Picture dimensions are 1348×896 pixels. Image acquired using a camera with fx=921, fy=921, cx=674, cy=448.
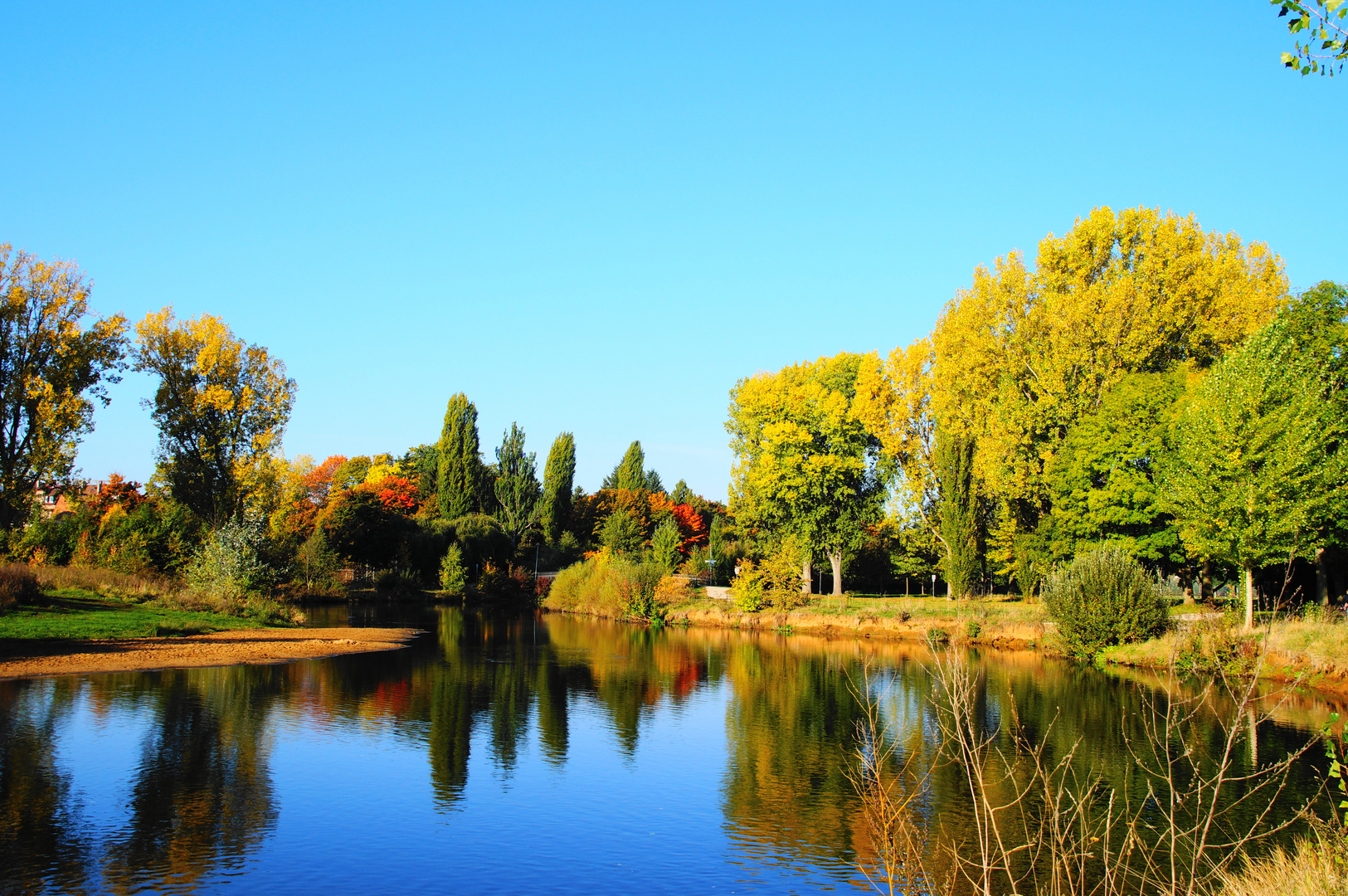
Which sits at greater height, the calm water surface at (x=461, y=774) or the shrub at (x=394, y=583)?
the shrub at (x=394, y=583)

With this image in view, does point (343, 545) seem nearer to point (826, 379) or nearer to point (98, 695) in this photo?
point (826, 379)

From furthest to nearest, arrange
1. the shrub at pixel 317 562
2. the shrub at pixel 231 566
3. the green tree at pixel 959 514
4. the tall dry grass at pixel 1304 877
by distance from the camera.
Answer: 1. the shrub at pixel 317 562
2. the green tree at pixel 959 514
3. the shrub at pixel 231 566
4. the tall dry grass at pixel 1304 877

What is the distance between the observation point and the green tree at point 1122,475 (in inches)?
1399

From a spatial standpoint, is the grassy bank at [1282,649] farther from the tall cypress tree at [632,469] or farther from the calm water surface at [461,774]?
the tall cypress tree at [632,469]

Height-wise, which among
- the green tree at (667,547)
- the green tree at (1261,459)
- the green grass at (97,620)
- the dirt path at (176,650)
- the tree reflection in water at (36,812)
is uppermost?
the green tree at (1261,459)

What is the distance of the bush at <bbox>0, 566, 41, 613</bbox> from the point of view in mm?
28562

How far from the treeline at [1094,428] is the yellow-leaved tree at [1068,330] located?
9 cm

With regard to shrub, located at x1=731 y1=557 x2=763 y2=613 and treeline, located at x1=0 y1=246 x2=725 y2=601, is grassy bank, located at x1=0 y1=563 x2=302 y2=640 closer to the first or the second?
treeline, located at x1=0 y1=246 x2=725 y2=601

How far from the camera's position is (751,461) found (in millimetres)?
56281

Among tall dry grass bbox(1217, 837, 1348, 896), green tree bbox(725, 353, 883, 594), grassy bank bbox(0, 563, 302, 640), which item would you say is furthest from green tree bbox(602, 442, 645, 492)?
tall dry grass bbox(1217, 837, 1348, 896)

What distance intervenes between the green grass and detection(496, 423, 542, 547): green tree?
142 ft

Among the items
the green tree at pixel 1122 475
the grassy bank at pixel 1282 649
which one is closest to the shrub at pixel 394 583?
the green tree at pixel 1122 475

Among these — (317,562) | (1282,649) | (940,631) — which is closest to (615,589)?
(317,562)

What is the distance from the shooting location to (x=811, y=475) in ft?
163
